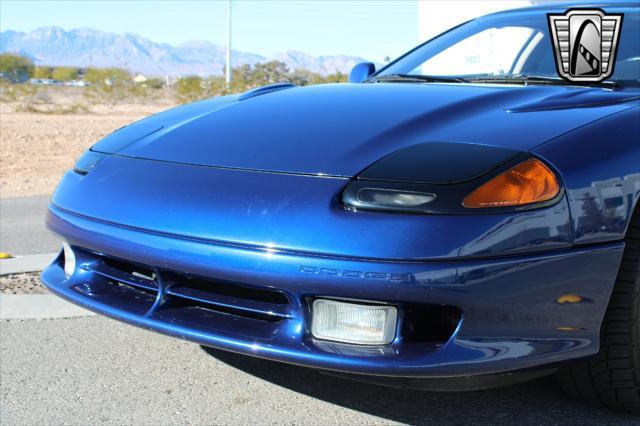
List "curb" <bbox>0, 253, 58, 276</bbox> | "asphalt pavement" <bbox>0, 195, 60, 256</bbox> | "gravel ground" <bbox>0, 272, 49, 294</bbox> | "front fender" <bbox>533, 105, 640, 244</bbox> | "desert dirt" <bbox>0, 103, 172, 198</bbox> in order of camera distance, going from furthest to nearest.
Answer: "desert dirt" <bbox>0, 103, 172, 198</bbox>
"asphalt pavement" <bbox>0, 195, 60, 256</bbox>
"curb" <bbox>0, 253, 58, 276</bbox>
"gravel ground" <bbox>0, 272, 49, 294</bbox>
"front fender" <bbox>533, 105, 640, 244</bbox>

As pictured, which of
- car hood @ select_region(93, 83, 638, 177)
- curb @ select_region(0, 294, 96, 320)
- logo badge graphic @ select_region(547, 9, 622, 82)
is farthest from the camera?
curb @ select_region(0, 294, 96, 320)

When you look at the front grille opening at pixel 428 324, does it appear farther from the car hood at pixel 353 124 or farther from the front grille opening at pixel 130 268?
the front grille opening at pixel 130 268

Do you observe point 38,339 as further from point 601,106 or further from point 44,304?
point 601,106

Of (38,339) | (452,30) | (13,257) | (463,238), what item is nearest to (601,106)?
(463,238)

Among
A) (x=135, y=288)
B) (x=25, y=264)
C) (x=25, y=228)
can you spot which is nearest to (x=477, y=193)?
(x=135, y=288)

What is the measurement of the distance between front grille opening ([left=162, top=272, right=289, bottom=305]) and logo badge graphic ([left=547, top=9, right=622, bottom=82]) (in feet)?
5.31

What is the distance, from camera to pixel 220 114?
9.32 ft

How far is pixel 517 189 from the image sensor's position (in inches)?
79.2

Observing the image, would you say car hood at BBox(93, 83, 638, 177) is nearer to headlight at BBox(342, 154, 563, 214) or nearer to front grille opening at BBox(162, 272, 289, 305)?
headlight at BBox(342, 154, 563, 214)

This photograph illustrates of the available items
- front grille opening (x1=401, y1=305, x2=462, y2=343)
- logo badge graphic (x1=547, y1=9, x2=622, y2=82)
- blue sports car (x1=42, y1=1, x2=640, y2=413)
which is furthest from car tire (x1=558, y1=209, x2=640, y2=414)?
logo badge graphic (x1=547, y1=9, x2=622, y2=82)

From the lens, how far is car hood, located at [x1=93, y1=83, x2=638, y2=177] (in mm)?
2262

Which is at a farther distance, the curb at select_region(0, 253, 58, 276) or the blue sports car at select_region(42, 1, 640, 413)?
the curb at select_region(0, 253, 58, 276)

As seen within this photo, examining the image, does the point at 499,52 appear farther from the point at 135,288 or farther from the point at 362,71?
the point at 135,288

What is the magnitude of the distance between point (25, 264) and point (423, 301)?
2.85m
